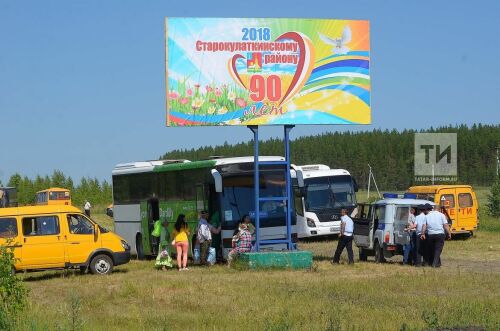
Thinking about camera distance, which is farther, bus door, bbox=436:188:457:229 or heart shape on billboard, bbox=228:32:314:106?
bus door, bbox=436:188:457:229

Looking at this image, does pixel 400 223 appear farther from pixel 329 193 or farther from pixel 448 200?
pixel 329 193

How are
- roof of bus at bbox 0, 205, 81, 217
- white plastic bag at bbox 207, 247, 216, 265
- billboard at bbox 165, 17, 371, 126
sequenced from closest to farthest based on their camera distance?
roof of bus at bbox 0, 205, 81, 217 < billboard at bbox 165, 17, 371, 126 < white plastic bag at bbox 207, 247, 216, 265

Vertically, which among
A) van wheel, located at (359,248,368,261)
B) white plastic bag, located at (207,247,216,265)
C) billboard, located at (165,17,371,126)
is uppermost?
billboard, located at (165,17,371,126)

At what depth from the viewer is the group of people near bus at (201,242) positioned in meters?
25.0

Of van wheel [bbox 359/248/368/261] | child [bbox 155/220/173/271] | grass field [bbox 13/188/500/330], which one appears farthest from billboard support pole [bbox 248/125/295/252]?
van wheel [bbox 359/248/368/261]

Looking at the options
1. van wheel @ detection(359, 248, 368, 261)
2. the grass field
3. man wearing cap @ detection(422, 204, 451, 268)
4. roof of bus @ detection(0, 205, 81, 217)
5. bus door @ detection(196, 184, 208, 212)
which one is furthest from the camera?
van wheel @ detection(359, 248, 368, 261)

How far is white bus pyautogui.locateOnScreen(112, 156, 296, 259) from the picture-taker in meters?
26.5

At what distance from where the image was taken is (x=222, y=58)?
24.3 metres

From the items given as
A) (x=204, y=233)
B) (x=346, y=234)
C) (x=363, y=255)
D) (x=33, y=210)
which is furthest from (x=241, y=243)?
(x=33, y=210)

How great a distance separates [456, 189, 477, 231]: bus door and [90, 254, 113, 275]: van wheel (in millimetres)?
17923

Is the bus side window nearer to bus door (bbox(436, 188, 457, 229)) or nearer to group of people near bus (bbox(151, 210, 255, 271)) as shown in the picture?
group of people near bus (bbox(151, 210, 255, 271))

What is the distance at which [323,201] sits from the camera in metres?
39.6

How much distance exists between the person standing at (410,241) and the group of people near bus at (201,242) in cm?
408

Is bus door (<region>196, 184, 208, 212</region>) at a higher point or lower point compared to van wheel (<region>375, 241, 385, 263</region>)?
higher
